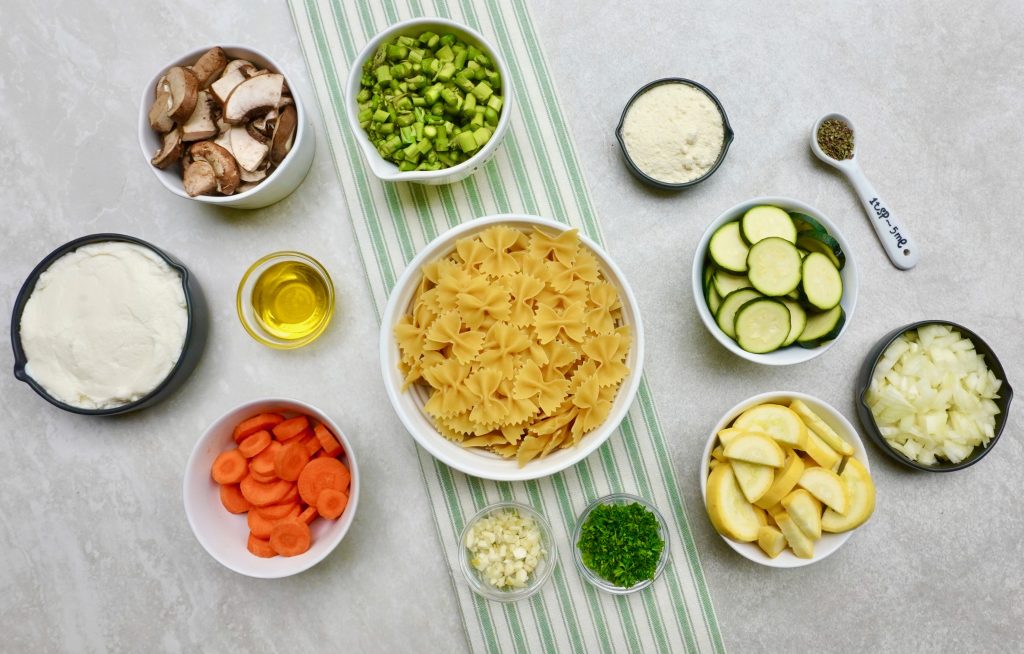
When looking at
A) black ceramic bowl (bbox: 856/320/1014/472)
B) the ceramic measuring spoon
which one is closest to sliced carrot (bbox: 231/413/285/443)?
black ceramic bowl (bbox: 856/320/1014/472)

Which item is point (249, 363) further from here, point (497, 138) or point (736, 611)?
point (736, 611)

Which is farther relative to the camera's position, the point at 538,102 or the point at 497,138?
the point at 538,102

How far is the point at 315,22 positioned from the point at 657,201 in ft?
4.05

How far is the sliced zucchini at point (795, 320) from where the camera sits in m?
1.91

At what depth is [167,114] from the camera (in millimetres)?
1905

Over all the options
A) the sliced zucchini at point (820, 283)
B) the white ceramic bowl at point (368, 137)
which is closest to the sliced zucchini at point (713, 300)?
the sliced zucchini at point (820, 283)

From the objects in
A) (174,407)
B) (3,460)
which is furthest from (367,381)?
(3,460)

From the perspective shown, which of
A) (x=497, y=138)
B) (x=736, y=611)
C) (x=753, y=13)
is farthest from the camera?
(x=753, y=13)

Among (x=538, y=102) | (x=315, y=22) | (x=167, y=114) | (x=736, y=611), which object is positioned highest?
(x=315, y=22)

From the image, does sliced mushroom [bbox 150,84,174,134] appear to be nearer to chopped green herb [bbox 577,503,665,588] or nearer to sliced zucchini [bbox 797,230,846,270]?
chopped green herb [bbox 577,503,665,588]

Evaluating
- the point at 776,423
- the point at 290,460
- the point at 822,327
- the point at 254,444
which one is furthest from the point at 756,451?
the point at 254,444

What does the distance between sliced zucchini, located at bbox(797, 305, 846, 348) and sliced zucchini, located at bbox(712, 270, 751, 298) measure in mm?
218

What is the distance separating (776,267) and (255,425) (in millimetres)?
1547

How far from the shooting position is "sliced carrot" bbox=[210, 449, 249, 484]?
6.30 ft
